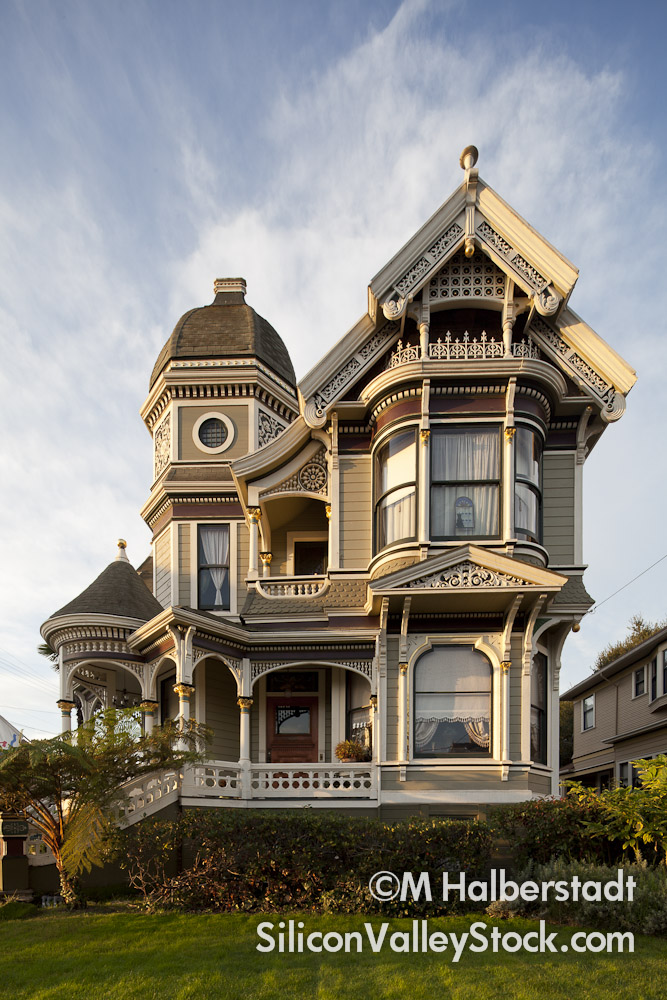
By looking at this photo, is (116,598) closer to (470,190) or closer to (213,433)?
Answer: (213,433)

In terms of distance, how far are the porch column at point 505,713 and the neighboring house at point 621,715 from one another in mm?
9933

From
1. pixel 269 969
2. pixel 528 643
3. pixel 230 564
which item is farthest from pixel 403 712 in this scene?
pixel 269 969

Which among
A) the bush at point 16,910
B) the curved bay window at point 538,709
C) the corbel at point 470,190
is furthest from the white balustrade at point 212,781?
the corbel at point 470,190

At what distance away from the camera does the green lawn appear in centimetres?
770

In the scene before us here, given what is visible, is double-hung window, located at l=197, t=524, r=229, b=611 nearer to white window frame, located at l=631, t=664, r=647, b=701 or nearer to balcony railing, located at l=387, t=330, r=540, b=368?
balcony railing, located at l=387, t=330, r=540, b=368

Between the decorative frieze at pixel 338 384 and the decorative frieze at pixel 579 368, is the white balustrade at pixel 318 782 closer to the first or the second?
the decorative frieze at pixel 338 384

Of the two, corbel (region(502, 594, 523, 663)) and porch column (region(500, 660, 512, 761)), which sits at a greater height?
corbel (region(502, 594, 523, 663))

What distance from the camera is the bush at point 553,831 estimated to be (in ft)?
38.2

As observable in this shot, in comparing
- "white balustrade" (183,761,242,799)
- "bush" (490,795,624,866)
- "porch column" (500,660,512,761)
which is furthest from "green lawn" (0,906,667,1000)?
"porch column" (500,660,512,761)

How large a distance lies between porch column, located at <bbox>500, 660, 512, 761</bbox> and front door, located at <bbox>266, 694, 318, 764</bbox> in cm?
461

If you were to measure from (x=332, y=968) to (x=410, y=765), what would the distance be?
6.13 m

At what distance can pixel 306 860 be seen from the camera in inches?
437

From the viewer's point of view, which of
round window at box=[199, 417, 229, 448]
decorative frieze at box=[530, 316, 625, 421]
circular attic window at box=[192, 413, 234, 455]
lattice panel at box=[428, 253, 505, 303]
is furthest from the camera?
round window at box=[199, 417, 229, 448]

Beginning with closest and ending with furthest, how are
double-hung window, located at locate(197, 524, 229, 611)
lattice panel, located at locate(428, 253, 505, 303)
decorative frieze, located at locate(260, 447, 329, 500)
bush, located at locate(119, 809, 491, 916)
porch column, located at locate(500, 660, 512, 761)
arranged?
bush, located at locate(119, 809, 491, 916) < porch column, located at locate(500, 660, 512, 761) < lattice panel, located at locate(428, 253, 505, 303) < decorative frieze, located at locate(260, 447, 329, 500) < double-hung window, located at locate(197, 524, 229, 611)
